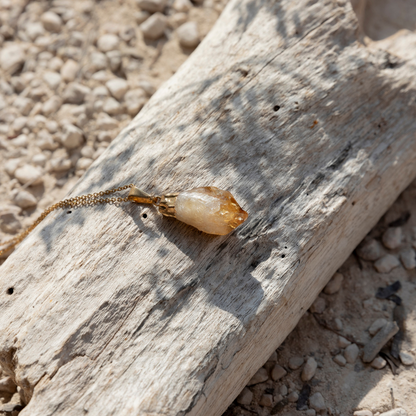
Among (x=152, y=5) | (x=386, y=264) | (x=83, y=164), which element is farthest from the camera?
(x=152, y=5)

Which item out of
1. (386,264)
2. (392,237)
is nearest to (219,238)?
(386,264)

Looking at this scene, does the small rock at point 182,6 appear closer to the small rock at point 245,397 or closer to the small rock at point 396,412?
the small rock at point 245,397

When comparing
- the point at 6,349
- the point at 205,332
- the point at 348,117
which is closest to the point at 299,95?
the point at 348,117

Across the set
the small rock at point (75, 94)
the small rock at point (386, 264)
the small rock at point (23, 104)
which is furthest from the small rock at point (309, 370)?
the small rock at point (23, 104)

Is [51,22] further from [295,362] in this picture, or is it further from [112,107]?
[295,362]

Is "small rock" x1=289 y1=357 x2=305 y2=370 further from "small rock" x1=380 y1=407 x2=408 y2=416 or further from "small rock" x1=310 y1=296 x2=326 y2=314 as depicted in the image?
"small rock" x1=380 y1=407 x2=408 y2=416

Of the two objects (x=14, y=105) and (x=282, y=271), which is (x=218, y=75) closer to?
(x=282, y=271)
